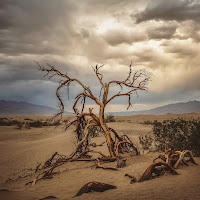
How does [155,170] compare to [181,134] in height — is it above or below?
below

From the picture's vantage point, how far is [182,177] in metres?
4.17

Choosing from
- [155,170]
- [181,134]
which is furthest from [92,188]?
[181,134]

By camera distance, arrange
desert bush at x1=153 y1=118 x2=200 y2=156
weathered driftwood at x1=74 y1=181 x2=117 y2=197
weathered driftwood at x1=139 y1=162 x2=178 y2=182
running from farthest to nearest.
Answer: desert bush at x1=153 y1=118 x2=200 y2=156 → weathered driftwood at x1=139 y1=162 x2=178 y2=182 → weathered driftwood at x1=74 y1=181 x2=117 y2=197

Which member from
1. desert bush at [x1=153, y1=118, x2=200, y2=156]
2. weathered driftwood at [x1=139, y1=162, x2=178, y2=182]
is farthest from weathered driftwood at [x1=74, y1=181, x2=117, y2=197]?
desert bush at [x1=153, y1=118, x2=200, y2=156]

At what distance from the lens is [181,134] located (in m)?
8.87

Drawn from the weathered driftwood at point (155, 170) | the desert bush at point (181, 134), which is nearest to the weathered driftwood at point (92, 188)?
the weathered driftwood at point (155, 170)

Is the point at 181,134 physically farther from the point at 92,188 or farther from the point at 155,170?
the point at 92,188

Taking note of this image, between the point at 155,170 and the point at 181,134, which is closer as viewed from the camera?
the point at 155,170

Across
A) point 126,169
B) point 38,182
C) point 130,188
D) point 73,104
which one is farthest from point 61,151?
point 130,188

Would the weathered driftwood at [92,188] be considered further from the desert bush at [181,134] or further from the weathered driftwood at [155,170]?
the desert bush at [181,134]

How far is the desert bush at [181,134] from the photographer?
8070 mm

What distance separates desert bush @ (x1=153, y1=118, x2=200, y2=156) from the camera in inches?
318

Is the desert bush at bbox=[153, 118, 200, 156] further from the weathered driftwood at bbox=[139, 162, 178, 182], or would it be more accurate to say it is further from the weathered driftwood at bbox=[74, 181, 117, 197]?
the weathered driftwood at bbox=[74, 181, 117, 197]

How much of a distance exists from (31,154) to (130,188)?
8.54 meters
